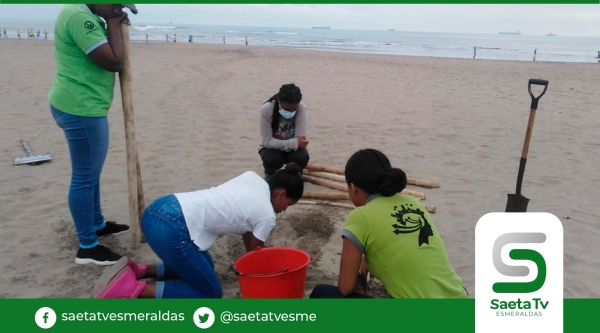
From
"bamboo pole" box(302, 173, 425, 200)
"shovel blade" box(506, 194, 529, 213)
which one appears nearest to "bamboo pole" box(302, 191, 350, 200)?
"bamboo pole" box(302, 173, 425, 200)

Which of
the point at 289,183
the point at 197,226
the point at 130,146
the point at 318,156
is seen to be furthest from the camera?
the point at 318,156

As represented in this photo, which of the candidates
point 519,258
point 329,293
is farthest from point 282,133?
point 519,258

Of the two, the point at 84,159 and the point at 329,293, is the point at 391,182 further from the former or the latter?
the point at 84,159

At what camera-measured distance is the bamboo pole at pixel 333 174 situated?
488 cm

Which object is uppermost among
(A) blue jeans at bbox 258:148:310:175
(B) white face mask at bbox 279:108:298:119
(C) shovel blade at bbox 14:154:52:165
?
(B) white face mask at bbox 279:108:298:119

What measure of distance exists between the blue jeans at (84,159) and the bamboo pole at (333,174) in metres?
2.40

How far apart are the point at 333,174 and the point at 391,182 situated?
2.74 m

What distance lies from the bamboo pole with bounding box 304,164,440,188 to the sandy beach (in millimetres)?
84

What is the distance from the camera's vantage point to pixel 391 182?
220cm

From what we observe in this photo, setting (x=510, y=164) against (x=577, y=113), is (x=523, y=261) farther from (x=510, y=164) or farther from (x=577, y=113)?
(x=577, y=113)

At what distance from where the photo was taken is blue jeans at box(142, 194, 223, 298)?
253cm

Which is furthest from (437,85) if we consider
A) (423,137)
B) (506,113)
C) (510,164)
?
(510,164)

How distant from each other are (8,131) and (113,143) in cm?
159

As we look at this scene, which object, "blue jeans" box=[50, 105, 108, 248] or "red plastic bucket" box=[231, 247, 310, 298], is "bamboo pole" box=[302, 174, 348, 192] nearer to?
"red plastic bucket" box=[231, 247, 310, 298]
